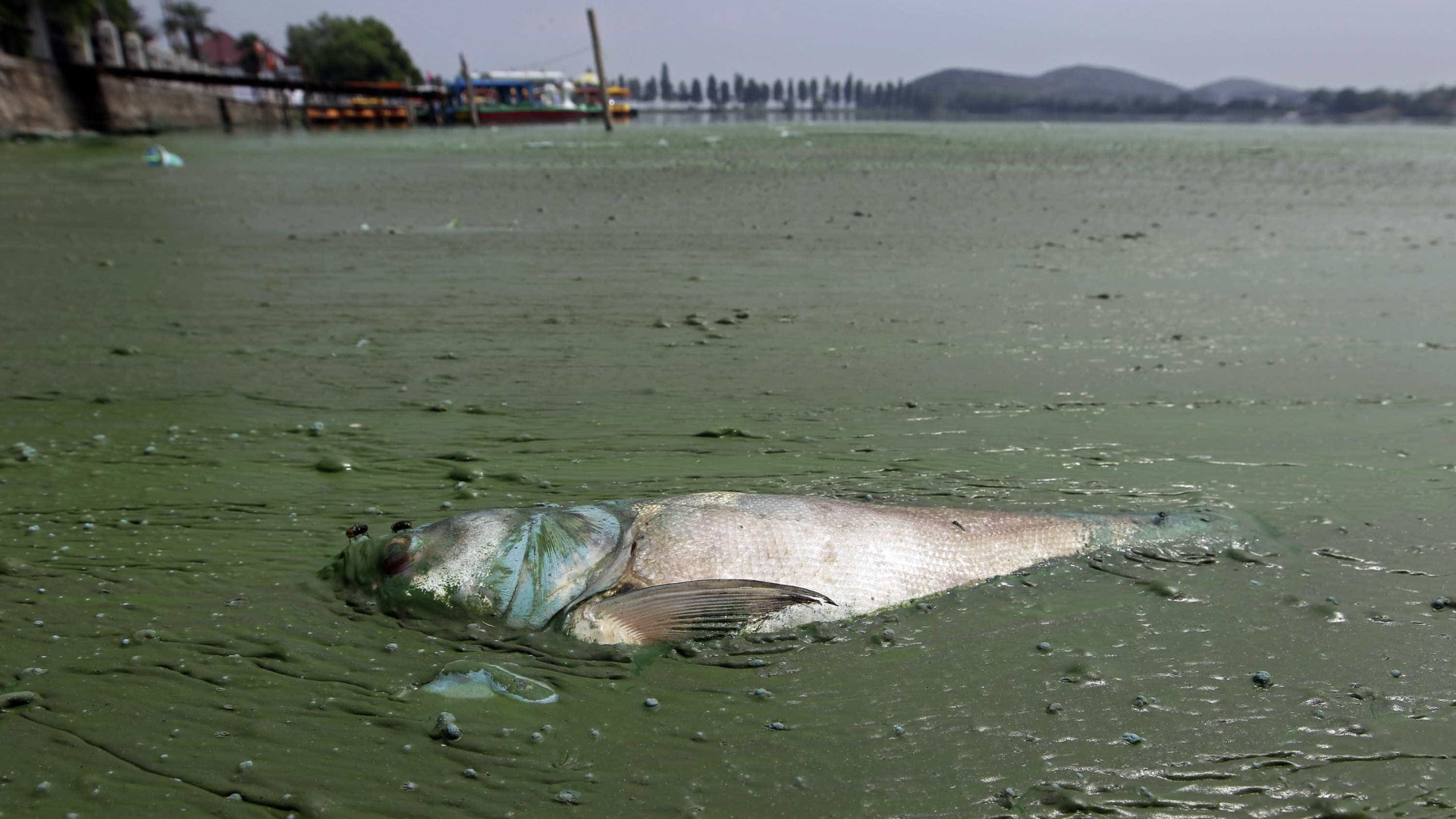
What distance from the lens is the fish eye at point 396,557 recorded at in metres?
2.72

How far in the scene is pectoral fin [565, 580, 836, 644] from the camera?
2.54 metres

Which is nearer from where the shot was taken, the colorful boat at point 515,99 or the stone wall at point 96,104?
the stone wall at point 96,104

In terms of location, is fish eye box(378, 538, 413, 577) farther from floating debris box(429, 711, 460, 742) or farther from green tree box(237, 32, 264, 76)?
green tree box(237, 32, 264, 76)

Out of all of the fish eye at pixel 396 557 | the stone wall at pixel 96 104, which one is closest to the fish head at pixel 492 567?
the fish eye at pixel 396 557

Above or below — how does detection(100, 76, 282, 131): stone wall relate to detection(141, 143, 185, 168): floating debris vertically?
above

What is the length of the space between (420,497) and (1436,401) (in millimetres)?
4842

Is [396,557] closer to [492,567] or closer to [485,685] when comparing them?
[492,567]

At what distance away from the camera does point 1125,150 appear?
81.4ft

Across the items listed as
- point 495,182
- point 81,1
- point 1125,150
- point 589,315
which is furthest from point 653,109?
point 589,315

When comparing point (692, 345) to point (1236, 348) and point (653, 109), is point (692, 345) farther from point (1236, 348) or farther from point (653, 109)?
point (653, 109)

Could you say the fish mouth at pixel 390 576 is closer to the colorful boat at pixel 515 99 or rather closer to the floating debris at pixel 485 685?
the floating debris at pixel 485 685

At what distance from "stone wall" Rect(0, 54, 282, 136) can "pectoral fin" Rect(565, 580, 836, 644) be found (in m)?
32.0

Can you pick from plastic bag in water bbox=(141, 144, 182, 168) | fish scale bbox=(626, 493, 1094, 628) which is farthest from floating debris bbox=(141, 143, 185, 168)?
fish scale bbox=(626, 493, 1094, 628)

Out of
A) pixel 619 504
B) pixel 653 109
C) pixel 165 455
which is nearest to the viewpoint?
pixel 619 504
